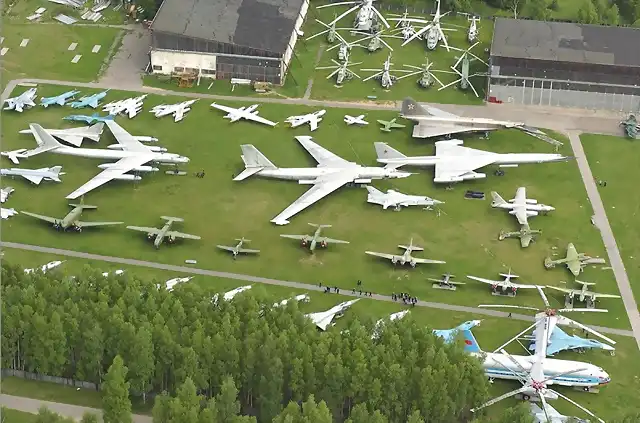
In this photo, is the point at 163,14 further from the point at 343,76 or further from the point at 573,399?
the point at 573,399

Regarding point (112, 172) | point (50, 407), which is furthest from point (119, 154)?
point (50, 407)

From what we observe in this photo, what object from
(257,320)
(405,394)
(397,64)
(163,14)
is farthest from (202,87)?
(405,394)

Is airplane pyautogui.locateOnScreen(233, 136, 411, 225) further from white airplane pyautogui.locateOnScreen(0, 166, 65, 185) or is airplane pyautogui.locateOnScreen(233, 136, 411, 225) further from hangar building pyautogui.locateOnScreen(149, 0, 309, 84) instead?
hangar building pyautogui.locateOnScreen(149, 0, 309, 84)

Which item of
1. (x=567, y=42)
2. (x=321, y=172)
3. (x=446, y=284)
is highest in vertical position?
(x=567, y=42)

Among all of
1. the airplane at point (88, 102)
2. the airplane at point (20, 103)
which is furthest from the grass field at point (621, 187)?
the airplane at point (20, 103)

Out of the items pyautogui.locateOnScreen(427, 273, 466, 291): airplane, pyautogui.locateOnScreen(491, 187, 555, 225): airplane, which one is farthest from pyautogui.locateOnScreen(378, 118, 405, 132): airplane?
pyautogui.locateOnScreen(427, 273, 466, 291): airplane

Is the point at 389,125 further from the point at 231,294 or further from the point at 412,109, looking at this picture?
the point at 231,294
